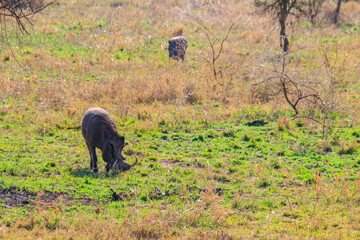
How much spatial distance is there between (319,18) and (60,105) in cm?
2123

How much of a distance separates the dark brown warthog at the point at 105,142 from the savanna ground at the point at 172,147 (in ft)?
0.86

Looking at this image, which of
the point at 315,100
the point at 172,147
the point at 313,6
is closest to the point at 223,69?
the point at 315,100

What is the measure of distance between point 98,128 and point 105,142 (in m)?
0.36

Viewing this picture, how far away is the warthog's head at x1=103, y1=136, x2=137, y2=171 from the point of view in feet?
32.5

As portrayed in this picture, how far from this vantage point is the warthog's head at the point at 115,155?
991 cm

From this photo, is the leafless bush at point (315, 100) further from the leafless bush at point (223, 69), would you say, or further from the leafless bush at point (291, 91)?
the leafless bush at point (223, 69)

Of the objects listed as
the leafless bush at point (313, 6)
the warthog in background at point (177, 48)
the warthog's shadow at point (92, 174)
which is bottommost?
the warthog's shadow at point (92, 174)

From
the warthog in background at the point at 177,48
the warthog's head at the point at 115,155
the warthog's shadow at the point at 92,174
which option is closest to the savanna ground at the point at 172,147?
the warthog's shadow at the point at 92,174

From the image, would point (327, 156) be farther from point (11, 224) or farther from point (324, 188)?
point (11, 224)

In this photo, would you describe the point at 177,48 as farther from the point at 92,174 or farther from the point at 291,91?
the point at 92,174

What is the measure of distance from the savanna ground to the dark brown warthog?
10.4 inches

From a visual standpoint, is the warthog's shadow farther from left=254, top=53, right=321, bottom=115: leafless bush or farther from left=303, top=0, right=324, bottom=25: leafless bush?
left=303, top=0, right=324, bottom=25: leafless bush

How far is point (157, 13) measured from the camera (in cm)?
2975

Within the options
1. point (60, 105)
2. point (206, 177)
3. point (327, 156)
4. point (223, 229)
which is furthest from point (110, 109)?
point (223, 229)
